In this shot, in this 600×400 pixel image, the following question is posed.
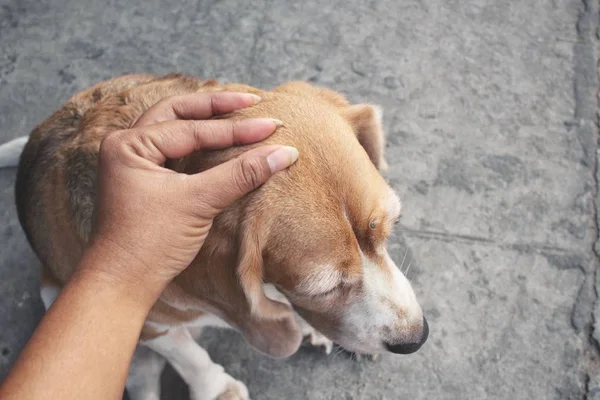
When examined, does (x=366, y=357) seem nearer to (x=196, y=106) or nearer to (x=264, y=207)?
(x=264, y=207)

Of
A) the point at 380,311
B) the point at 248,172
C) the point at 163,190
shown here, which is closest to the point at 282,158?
the point at 248,172

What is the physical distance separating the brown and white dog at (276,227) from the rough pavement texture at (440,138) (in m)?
0.82

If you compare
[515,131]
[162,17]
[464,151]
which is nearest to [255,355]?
[464,151]

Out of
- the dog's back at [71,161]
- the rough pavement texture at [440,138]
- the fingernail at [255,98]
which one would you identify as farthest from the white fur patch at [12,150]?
the fingernail at [255,98]

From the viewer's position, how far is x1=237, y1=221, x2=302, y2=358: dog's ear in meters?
1.89

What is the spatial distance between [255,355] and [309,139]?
155 cm

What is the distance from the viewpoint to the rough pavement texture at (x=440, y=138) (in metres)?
2.96

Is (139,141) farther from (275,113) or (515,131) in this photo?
(515,131)

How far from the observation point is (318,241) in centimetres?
187

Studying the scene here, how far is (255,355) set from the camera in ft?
10.0

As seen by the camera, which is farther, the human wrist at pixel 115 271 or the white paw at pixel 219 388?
the white paw at pixel 219 388

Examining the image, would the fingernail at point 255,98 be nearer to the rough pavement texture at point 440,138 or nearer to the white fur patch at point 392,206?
the white fur patch at point 392,206

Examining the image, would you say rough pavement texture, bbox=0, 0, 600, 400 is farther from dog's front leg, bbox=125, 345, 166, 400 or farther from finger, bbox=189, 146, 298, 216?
finger, bbox=189, 146, 298, 216

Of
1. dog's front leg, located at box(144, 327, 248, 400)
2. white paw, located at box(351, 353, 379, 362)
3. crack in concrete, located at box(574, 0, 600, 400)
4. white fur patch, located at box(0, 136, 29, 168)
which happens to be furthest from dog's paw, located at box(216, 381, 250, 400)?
white fur patch, located at box(0, 136, 29, 168)
